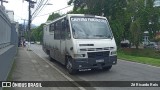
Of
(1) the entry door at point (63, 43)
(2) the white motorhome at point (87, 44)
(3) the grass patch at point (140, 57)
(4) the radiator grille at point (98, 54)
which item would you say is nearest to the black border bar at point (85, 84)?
(2) the white motorhome at point (87, 44)

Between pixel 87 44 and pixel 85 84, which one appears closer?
pixel 85 84

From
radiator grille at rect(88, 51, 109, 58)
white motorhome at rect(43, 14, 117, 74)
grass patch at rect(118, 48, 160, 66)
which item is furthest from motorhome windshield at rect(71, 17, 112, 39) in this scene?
grass patch at rect(118, 48, 160, 66)

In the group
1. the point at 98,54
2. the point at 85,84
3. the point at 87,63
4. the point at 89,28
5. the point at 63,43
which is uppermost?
the point at 89,28

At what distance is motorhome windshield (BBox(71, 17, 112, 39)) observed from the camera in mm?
13109

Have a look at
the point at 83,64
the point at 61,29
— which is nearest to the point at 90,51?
the point at 83,64

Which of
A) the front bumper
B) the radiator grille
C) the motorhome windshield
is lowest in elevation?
the front bumper

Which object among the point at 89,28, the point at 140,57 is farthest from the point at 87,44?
the point at 140,57

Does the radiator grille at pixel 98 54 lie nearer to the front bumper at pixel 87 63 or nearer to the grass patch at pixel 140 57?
the front bumper at pixel 87 63

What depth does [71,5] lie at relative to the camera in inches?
Answer: 1554

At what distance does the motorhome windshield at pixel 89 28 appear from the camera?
516 inches

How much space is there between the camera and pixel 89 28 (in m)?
13.3

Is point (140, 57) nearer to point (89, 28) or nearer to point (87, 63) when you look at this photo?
point (89, 28)

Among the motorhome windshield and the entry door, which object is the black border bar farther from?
the entry door

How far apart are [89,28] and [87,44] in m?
1.14
